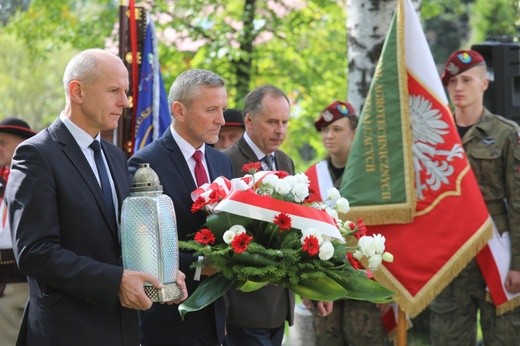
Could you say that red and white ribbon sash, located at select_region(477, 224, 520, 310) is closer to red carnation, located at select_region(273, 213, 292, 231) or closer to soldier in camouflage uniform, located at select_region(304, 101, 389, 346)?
soldier in camouflage uniform, located at select_region(304, 101, 389, 346)

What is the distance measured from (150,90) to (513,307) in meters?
3.36

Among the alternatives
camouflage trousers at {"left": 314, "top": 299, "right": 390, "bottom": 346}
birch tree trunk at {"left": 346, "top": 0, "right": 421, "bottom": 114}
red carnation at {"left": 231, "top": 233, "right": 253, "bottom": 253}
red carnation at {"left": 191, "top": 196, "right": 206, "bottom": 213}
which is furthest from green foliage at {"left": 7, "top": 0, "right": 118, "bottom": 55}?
red carnation at {"left": 231, "top": 233, "right": 253, "bottom": 253}

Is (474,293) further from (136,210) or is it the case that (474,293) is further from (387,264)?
(136,210)

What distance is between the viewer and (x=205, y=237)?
4527 mm

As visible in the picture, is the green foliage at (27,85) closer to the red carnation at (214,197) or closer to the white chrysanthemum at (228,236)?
the red carnation at (214,197)

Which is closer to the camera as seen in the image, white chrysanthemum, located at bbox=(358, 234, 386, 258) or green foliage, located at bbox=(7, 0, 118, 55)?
white chrysanthemum, located at bbox=(358, 234, 386, 258)

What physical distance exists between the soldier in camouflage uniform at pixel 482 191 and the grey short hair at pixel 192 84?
9.24 ft

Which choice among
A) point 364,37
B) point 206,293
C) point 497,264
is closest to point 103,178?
point 206,293

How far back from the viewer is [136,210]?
4.05 meters

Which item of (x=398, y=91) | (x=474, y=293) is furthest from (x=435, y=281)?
(x=398, y=91)

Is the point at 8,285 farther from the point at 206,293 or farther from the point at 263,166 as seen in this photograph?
the point at 206,293

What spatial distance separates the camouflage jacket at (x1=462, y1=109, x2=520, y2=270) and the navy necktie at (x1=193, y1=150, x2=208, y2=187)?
2.87m

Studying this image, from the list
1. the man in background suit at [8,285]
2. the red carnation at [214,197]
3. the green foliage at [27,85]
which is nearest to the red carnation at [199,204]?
the red carnation at [214,197]

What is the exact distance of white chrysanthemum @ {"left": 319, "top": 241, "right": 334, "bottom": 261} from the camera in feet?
14.4
